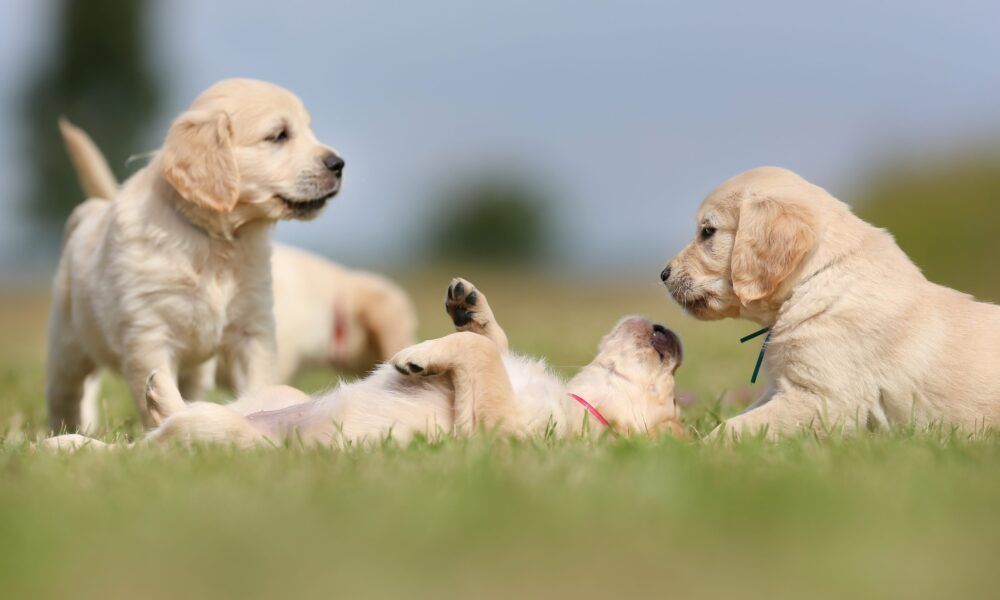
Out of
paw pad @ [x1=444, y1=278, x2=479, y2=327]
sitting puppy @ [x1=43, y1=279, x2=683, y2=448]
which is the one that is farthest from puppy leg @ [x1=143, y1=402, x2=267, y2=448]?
paw pad @ [x1=444, y1=278, x2=479, y2=327]

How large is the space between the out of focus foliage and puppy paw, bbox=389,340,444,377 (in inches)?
489

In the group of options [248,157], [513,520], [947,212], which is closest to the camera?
[513,520]

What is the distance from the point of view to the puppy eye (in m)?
4.39

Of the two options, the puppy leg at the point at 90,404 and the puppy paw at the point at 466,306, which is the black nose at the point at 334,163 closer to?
the puppy paw at the point at 466,306

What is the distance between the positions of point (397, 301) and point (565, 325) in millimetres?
4374

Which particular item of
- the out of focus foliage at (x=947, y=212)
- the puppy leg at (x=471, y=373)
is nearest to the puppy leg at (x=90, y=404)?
the puppy leg at (x=471, y=373)

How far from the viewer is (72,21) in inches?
1124

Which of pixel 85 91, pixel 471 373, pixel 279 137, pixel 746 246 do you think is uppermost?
pixel 279 137

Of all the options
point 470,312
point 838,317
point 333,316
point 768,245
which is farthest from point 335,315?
point 838,317

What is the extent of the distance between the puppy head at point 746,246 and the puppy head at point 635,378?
245 mm

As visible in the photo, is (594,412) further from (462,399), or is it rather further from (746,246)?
(746,246)

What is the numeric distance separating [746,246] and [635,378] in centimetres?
61

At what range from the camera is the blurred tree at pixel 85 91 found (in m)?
28.1

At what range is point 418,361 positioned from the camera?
3.07 metres
